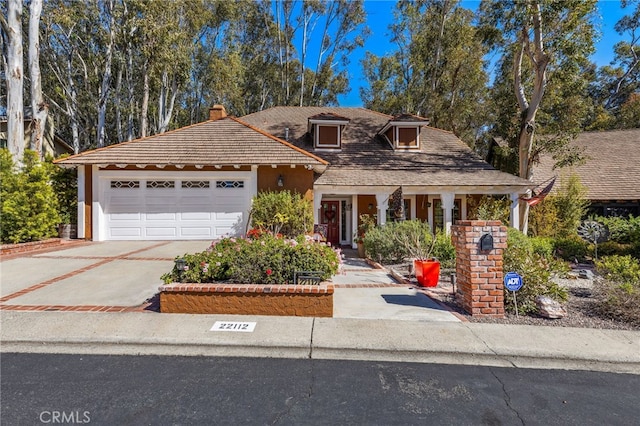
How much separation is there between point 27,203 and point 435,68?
20.8 metres

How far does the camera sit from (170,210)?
36.7ft

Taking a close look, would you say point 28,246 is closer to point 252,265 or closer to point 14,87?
point 14,87

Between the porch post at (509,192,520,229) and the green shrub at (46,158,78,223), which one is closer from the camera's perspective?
the green shrub at (46,158,78,223)

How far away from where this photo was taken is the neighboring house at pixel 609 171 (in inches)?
611

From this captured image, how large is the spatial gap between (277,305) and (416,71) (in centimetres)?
2253

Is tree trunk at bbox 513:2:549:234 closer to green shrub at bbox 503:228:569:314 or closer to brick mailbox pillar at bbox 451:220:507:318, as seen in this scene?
green shrub at bbox 503:228:569:314

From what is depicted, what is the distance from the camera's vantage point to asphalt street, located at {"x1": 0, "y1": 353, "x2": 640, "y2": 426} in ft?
8.41

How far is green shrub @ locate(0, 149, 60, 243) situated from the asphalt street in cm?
806

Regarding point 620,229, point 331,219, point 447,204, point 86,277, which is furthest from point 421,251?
point 620,229

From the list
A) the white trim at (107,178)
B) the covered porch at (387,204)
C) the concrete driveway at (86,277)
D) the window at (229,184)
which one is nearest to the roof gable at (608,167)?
the covered porch at (387,204)

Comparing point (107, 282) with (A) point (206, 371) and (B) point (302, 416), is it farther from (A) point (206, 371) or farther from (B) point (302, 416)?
(B) point (302, 416)

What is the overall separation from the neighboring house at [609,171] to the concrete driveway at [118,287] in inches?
515

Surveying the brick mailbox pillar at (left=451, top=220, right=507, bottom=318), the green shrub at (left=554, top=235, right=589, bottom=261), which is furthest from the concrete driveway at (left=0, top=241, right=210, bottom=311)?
the green shrub at (left=554, top=235, right=589, bottom=261)

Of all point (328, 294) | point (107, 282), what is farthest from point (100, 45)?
point (328, 294)
